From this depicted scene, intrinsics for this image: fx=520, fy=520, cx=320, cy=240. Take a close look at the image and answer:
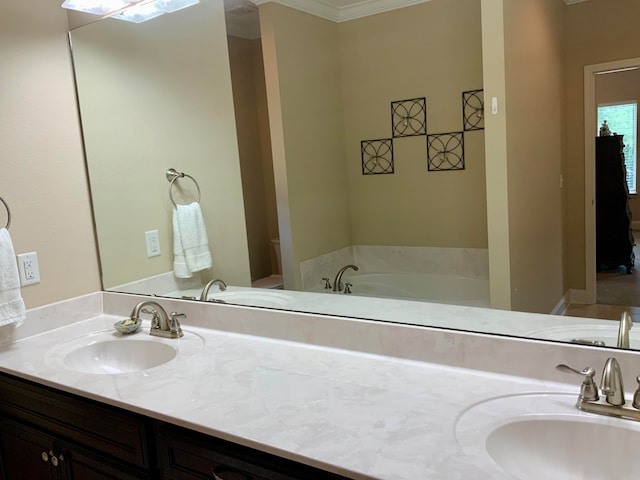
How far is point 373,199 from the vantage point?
1.65 m

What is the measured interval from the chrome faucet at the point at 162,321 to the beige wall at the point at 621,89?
5.03 feet

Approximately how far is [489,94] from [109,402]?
4.35 ft

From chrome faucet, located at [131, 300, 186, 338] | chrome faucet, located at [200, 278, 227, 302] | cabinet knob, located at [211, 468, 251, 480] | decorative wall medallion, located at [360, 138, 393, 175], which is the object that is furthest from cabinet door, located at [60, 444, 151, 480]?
decorative wall medallion, located at [360, 138, 393, 175]

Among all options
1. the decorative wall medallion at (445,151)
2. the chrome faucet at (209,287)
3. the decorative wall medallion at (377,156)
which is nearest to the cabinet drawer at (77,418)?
the chrome faucet at (209,287)

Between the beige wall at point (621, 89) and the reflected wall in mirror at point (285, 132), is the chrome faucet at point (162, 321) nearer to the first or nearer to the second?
the reflected wall in mirror at point (285, 132)

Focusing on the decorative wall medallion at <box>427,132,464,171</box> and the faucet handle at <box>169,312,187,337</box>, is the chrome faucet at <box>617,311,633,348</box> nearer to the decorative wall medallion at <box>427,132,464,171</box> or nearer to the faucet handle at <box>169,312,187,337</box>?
the decorative wall medallion at <box>427,132,464,171</box>

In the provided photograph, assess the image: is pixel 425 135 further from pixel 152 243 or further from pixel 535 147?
pixel 152 243

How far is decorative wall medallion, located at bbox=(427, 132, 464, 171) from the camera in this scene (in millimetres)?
1467

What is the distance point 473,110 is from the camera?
143 cm

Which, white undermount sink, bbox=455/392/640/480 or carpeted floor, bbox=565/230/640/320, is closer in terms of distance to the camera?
white undermount sink, bbox=455/392/640/480

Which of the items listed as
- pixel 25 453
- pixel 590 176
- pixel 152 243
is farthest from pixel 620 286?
pixel 25 453

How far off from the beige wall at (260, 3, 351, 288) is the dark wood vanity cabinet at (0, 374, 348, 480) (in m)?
0.71

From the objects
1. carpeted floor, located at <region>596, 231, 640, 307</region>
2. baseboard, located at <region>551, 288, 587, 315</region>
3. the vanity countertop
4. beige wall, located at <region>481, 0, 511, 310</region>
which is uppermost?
beige wall, located at <region>481, 0, 511, 310</region>

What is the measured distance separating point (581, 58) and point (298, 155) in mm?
890
